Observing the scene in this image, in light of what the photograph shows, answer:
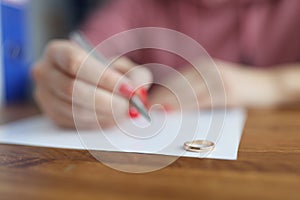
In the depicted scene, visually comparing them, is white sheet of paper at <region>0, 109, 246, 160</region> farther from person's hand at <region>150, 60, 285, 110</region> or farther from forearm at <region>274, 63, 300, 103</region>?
forearm at <region>274, 63, 300, 103</region>

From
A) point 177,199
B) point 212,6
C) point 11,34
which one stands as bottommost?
point 177,199

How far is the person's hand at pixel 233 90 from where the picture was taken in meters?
0.50

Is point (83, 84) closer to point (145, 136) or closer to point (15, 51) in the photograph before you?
point (145, 136)

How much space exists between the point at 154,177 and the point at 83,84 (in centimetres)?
18

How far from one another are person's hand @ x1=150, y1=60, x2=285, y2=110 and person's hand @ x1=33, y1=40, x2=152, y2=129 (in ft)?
0.35

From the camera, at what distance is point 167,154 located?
26cm

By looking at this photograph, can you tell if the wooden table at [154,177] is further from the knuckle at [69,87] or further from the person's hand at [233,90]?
the person's hand at [233,90]

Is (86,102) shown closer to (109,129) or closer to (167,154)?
(109,129)

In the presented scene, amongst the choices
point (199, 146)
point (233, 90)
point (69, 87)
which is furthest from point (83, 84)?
point (233, 90)

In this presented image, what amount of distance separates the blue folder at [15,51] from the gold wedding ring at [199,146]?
537 millimetres

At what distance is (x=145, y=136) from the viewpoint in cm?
34

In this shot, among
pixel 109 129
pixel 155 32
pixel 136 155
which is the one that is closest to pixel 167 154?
pixel 136 155

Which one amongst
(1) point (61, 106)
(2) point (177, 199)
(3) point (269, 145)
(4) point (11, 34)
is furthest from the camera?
Result: (4) point (11, 34)

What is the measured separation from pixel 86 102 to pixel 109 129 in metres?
0.04
